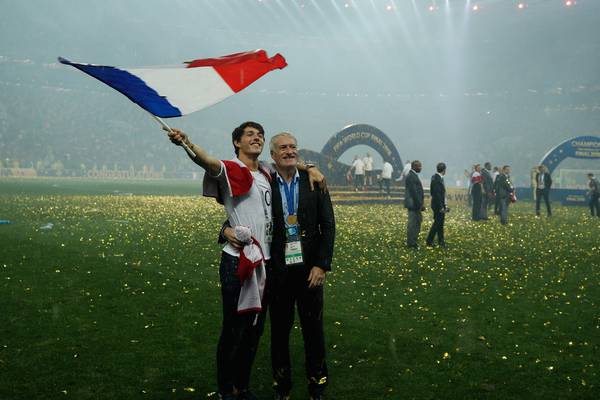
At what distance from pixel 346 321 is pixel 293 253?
2.81m

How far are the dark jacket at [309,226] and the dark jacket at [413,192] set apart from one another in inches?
318

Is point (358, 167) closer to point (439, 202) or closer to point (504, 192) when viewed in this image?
point (504, 192)

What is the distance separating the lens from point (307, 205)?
3791 mm

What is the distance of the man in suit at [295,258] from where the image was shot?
370 centimetres

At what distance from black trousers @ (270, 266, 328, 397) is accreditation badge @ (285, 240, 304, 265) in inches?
6.6

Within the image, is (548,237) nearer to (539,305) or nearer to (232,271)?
(539,305)

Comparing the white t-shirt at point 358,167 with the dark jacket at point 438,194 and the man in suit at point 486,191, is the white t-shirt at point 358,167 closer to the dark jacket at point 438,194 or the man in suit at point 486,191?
the man in suit at point 486,191

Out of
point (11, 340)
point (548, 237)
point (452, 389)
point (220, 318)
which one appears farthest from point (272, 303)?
point (548, 237)

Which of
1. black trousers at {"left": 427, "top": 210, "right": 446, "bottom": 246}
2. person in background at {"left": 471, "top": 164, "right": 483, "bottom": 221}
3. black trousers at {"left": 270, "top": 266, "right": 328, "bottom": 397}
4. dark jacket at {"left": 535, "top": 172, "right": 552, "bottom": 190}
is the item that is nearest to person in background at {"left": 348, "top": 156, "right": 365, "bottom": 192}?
dark jacket at {"left": 535, "top": 172, "right": 552, "bottom": 190}

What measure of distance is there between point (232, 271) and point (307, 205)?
70 cm

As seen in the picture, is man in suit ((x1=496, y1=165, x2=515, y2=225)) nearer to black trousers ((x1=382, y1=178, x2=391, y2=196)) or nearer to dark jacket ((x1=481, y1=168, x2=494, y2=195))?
dark jacket ((x1=481, y1=168, x2=494, y2=195))

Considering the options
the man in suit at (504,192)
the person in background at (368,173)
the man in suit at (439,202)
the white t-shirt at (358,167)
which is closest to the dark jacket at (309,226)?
the man in suit at (439,202)

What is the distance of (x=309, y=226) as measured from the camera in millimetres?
3826

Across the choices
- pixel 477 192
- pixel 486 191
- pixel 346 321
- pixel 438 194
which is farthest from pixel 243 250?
pixel 486 191
